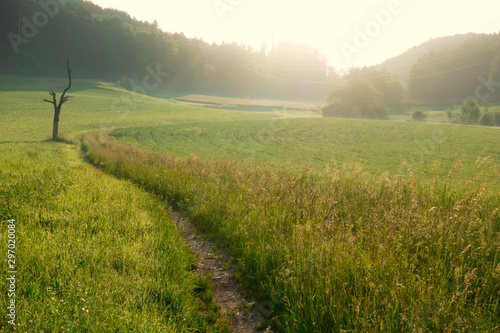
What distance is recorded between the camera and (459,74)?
76.9 meters

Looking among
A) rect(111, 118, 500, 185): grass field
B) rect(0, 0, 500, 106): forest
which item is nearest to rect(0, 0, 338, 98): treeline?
rect(0, 0, 500, 106): forest

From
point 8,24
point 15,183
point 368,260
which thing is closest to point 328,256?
point 368,260

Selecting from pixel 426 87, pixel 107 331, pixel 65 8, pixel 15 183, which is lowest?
pixel 107 331

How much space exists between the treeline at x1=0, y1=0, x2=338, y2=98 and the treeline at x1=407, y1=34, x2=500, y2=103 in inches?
2302

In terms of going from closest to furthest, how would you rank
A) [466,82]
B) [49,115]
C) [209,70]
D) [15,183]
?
1. [15,183]
2. [49,115]
3. [466,82]
4. [209,70]

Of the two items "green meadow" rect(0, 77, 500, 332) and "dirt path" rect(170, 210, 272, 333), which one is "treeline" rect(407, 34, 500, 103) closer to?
"green meadow" rect(0, 77, 500, 332)

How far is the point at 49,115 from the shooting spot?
144 feet

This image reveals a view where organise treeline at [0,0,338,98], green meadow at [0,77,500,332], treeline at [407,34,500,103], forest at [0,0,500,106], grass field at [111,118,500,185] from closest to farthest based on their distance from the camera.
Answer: green meadow at [0,77,500,332], grass field at [111,118,500,185], treeline at [407,34,500,103], forest at [0,0,500,106], treeline at [0,0,338,98]

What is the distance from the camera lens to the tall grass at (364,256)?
338 centimetres

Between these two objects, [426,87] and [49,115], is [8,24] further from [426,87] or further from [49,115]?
[426,87]

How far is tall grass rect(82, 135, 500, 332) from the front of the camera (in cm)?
338

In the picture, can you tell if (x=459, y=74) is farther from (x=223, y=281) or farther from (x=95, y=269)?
(x=95, y=269)

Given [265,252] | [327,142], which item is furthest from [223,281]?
[327,142]

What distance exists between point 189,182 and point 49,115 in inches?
1797
